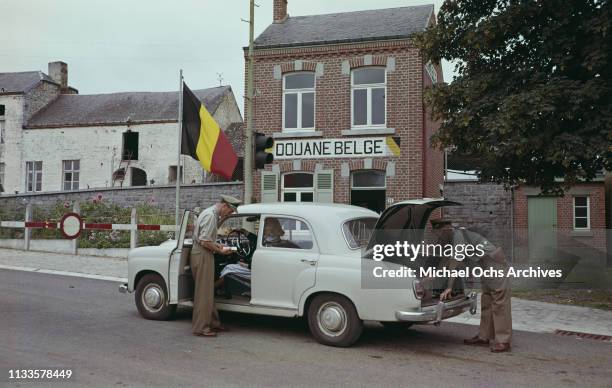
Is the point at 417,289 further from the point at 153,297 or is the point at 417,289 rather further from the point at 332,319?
the point at 153,297

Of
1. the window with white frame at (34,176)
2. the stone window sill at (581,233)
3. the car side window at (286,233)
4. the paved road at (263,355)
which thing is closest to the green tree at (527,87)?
the paved road at (263,355)

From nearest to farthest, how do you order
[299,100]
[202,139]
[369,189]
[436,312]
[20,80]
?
[436,312]
[202,139]
[369,189]
[299,100]
[20,80]

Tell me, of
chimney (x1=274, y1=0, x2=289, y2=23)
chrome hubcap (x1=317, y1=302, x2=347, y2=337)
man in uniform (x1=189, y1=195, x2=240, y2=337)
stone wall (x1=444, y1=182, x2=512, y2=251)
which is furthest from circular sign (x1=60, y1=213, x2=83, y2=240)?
stone wall (x1=444, y1=182, x2=512, y2=251)

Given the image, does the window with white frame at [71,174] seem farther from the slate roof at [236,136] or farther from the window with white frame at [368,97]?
the window with white frame at [368,97]

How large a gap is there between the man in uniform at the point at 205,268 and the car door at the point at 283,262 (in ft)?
1.63

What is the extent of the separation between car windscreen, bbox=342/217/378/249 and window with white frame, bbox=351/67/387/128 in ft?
38.3

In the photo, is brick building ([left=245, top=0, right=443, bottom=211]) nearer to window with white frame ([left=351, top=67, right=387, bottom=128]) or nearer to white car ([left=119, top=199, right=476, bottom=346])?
window with white frame ([left=351, top=67, right=387, bottom=128])

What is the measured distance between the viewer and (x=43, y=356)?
6.18m

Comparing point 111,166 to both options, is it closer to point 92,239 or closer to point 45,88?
point 45,88

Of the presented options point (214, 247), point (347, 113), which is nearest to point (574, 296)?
point (214, 247)

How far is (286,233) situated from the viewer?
7484 mm

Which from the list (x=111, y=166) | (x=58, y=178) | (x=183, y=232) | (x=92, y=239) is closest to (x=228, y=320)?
(x=183, y=232)

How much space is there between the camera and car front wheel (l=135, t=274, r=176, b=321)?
8148 millimetres

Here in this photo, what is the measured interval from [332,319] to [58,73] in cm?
3441
